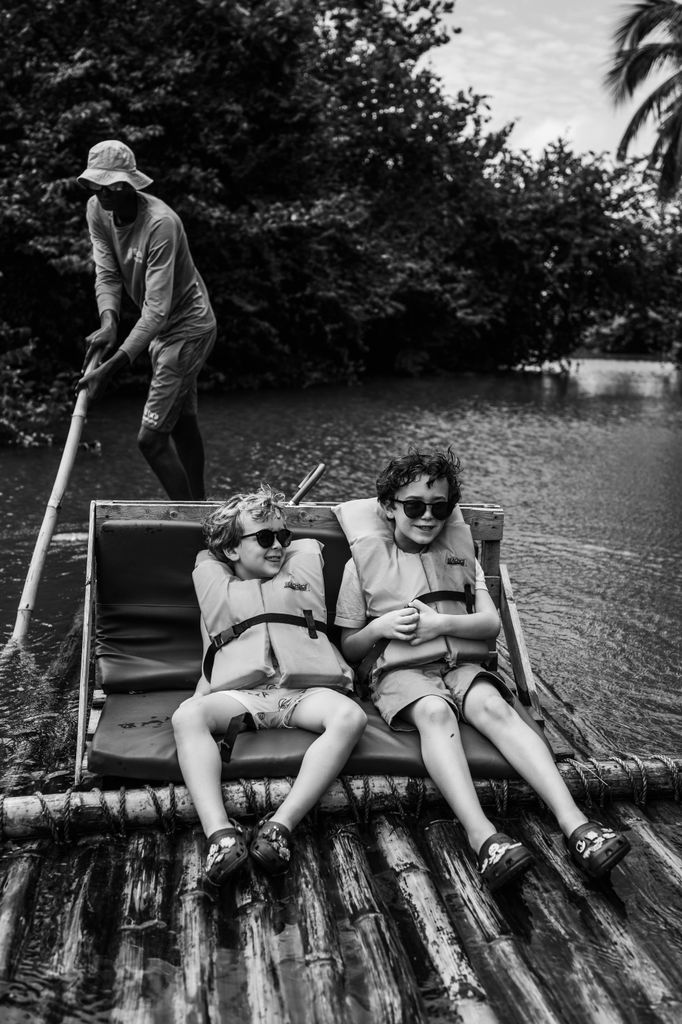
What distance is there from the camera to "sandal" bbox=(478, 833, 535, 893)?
2.72 m

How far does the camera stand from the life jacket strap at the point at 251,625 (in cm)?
353

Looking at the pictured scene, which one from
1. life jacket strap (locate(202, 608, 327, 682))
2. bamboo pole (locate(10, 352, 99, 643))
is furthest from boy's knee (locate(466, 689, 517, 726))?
bamboo pole (locate(10, 352, 99, 643))

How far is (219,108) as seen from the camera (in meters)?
15.6

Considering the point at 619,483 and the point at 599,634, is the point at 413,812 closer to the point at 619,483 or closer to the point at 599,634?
the point at 599,634

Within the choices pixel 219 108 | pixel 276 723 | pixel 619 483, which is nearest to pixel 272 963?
pixel 276 723

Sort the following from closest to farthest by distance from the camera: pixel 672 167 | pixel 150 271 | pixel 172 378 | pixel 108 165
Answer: pixel 108 165, pixel 150 271, pixel 172 378, pixel 672 167

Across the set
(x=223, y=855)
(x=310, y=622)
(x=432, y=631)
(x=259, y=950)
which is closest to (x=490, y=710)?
(x=432, y=631)

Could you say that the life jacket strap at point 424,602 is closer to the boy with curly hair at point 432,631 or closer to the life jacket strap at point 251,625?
the boy with curly hair at point 432,631

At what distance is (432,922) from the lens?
2.61 meters

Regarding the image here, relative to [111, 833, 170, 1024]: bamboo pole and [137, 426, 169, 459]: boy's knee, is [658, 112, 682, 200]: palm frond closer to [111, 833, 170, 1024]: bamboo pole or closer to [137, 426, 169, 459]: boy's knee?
[137, 426, 169, 459]: boy's knee

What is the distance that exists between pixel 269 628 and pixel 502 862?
1192 mm

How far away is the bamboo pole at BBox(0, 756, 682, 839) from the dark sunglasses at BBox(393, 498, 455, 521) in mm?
978

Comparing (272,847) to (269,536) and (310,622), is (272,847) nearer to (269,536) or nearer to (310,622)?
(310,622)

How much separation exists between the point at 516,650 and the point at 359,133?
17.2 m
